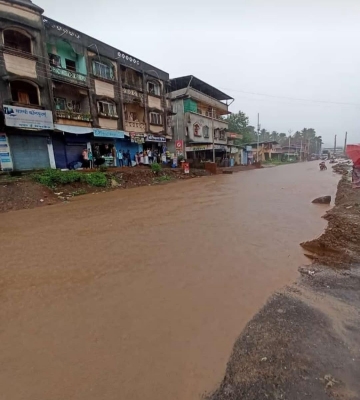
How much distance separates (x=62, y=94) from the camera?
56.9 ft

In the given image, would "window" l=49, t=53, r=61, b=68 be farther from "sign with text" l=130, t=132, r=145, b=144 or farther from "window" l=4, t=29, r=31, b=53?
→ "sign with text" l=130, t=132, r=145, b=144

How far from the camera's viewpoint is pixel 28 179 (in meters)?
12.6

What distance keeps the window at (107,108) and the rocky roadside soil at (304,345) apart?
1913cm

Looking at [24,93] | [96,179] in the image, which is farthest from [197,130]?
[24,93]

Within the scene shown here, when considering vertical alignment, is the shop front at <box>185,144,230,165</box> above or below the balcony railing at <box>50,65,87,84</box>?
below

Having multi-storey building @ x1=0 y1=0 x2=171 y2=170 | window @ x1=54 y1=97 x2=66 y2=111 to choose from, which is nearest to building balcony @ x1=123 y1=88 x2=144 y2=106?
multi-storey building @ x1=0 y1=0 x2=171 y2=170

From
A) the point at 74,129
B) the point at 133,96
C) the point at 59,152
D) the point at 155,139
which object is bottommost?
the point at 59,152

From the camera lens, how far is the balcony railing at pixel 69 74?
15691 millimetres

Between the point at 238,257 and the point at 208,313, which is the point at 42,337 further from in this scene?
the point at 238,257

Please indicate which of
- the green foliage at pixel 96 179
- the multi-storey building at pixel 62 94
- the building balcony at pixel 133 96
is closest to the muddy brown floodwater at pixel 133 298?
the green foliage at pixel 96 179

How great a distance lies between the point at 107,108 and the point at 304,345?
67.7 feet

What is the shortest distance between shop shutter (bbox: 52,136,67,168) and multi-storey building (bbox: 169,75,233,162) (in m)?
12.0

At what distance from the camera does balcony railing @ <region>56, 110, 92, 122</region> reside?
15992mm

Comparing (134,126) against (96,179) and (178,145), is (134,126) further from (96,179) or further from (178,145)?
(96,179)
